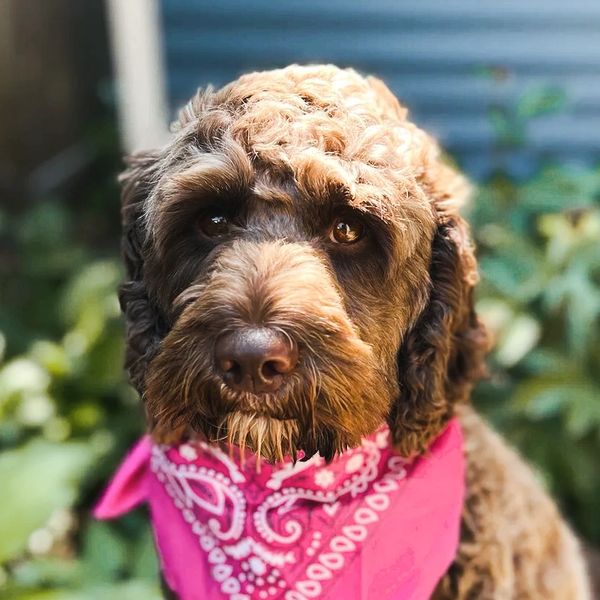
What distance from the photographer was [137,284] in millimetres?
2158

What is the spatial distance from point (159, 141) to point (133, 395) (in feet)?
3.80

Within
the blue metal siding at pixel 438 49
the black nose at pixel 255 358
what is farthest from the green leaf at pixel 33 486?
the blue metal siding at pixel 438 49

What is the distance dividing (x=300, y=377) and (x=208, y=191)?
46 cm

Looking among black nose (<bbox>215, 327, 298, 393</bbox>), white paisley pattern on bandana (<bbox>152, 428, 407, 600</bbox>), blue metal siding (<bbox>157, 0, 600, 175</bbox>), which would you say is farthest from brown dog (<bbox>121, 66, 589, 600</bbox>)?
blue metal siding (<bbox>157, 0, 600, 175</bbox>)

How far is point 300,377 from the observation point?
174 centimetres

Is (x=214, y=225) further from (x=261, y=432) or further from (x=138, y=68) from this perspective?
(x=138, y=68)

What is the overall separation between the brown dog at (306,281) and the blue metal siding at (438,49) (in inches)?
156

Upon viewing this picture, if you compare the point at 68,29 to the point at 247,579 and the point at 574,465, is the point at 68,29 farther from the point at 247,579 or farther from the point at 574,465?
the point at 247,579

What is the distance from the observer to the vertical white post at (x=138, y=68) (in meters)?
5.31

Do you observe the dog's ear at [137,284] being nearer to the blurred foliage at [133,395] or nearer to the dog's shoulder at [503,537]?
the dog's shoulder at [503,537]

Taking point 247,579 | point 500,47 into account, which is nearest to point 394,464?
point 247,579

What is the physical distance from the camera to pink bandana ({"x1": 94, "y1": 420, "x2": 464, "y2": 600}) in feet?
6.89

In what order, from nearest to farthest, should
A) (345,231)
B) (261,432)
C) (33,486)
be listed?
1. (261,432)
2. (345,231)
3. (33,486)

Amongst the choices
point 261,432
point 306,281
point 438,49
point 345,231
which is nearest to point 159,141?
point 345,231
